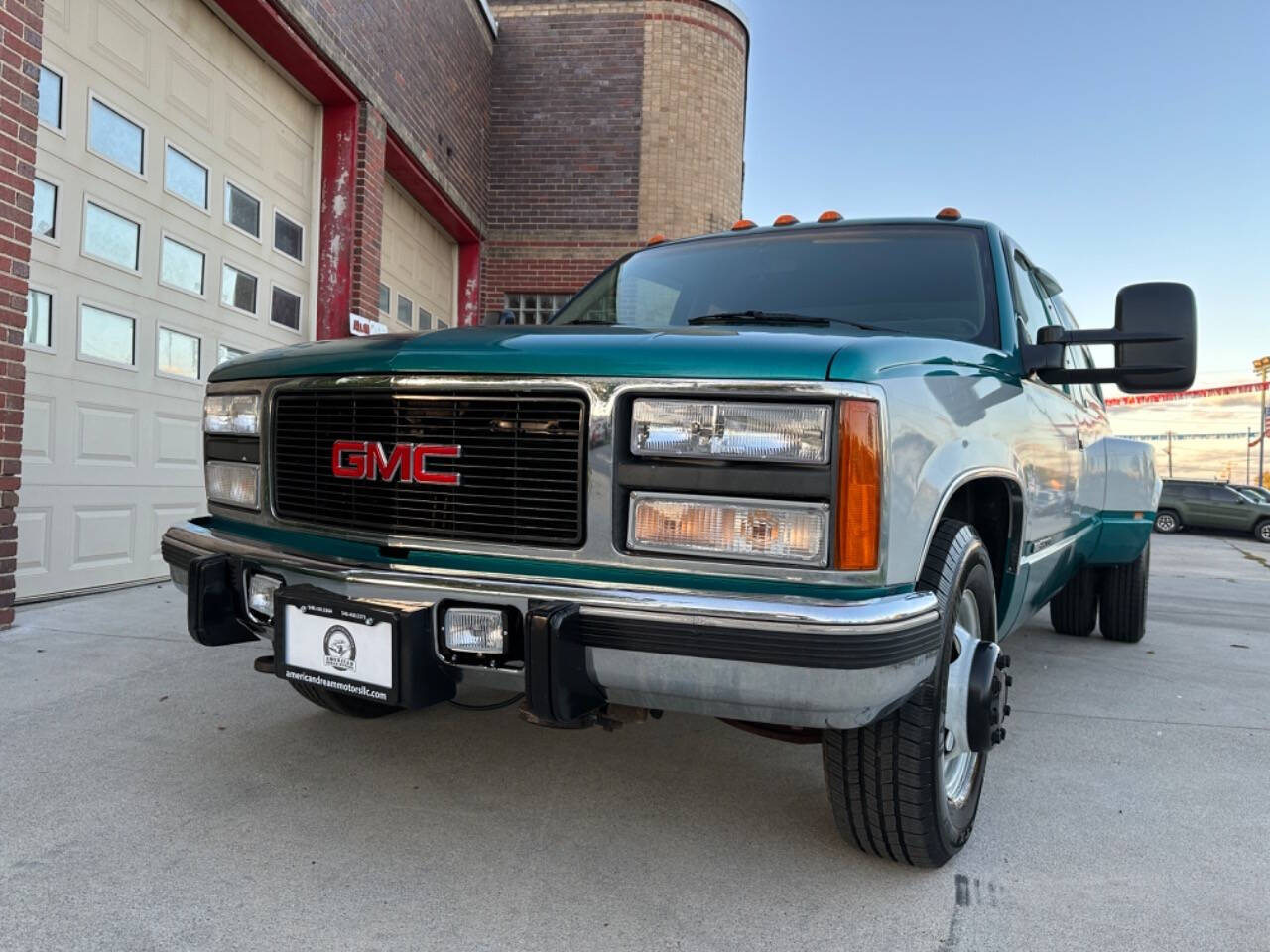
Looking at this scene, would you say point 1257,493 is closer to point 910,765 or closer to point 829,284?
→ point 829,284

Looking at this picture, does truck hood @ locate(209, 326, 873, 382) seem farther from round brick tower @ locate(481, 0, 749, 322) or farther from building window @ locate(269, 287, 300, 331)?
round brick tower @ locate(481, 0, 749, 322)

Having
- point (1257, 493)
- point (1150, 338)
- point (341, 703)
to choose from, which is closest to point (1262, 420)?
point (1257, 493)

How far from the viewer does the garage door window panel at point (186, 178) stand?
5.49 m

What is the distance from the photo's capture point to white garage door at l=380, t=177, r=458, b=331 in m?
8.43

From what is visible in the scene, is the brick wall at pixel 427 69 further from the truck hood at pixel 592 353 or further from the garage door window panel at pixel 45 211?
the truck hood at pixel 592 353

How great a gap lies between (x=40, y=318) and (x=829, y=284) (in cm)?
400

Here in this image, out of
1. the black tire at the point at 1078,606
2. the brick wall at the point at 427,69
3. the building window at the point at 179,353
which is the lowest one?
the black tire at the point at 1078,606

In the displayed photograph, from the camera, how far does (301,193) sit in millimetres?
7113

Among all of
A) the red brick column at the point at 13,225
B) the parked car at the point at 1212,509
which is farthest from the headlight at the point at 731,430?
the parked car at the point at 1212,509

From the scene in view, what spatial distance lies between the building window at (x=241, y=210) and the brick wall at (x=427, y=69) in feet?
3.96

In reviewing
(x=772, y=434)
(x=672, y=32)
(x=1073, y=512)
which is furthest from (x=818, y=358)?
(x=672, y=32)

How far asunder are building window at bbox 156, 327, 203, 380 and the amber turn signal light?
16.4ft

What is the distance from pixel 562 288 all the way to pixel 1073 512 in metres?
7.97

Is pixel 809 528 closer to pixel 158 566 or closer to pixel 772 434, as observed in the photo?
pixel 772 434
